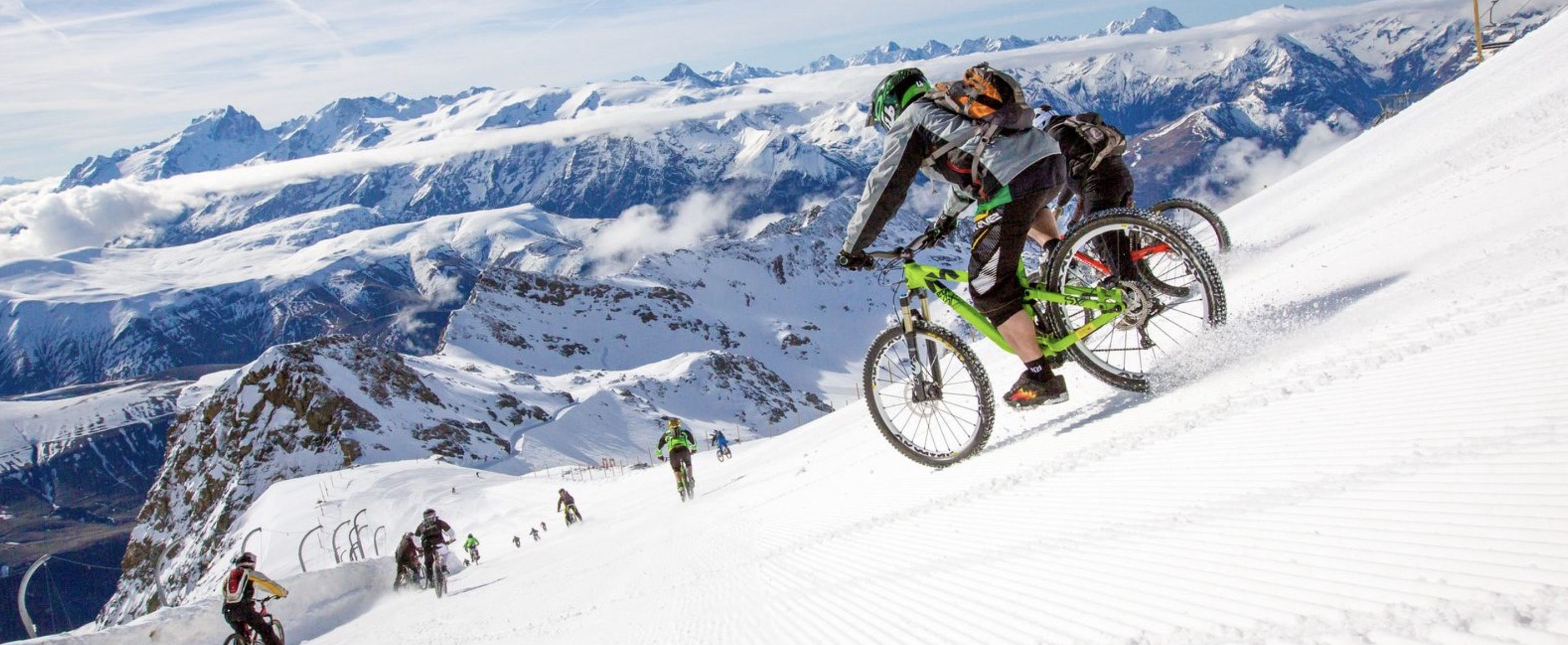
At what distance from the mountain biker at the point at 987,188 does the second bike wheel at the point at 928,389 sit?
0.91 ft

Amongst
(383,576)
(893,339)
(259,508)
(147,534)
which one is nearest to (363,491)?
(259,508)

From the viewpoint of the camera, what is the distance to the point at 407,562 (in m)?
17.7

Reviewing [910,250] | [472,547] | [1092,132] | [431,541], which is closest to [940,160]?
[910,250]

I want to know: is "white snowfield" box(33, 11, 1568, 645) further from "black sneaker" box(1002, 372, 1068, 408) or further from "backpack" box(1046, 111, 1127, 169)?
"backpack" box(1046, 111, 1127, 169)

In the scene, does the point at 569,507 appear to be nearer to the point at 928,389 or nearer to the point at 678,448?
the point at 678,448

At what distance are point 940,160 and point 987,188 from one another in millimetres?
356

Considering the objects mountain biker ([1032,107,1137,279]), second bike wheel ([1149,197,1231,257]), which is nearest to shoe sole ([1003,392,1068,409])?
mountain biker ([1032,107,1137,279])

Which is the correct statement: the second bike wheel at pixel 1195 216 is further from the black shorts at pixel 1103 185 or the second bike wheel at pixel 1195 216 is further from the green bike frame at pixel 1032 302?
the green bike frame at pixel 1032 302

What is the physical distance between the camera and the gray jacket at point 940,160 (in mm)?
5059

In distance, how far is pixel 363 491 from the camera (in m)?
62.2

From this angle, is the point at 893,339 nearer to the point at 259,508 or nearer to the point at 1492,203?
the point at 1492,203

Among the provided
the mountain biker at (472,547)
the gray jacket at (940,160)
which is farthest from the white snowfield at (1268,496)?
the mountain biker at (472,547)

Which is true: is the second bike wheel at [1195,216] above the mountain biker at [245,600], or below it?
above

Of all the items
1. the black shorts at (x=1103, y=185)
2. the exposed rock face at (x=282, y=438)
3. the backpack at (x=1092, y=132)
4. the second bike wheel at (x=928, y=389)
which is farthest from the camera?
the exposed rock face at (x=282, y=438)
